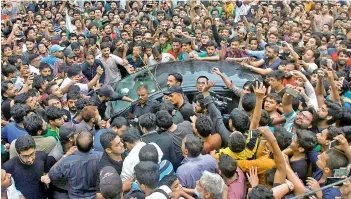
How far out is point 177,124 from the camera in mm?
5012

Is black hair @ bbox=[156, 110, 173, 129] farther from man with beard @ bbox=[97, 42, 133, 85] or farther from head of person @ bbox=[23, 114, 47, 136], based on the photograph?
man with beard @ bbox=[97, 42, 133, 85]

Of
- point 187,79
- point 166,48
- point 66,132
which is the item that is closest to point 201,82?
point 187,79

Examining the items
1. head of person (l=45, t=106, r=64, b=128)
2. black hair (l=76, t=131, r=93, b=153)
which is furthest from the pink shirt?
head of person (l=45, t=106, r=64, b=128)

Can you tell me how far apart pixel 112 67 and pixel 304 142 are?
14.6ft

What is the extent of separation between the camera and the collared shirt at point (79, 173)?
4062 mm

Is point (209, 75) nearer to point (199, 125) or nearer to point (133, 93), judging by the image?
point (133, 93)

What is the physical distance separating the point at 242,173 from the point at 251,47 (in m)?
5.03

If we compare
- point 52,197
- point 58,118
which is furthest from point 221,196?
point 58,118

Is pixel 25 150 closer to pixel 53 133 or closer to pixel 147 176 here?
pixel 53 133

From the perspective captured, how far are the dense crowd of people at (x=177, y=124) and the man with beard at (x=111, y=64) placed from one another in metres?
0.02

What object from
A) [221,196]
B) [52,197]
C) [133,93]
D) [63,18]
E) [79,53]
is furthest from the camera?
[63,18]

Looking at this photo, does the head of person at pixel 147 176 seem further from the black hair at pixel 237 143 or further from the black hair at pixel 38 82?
the black hair at pixel 38 82

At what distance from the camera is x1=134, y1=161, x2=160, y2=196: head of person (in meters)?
3.55

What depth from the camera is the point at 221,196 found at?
3768 millimetres
